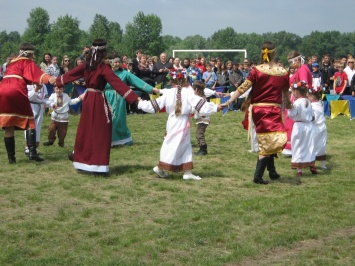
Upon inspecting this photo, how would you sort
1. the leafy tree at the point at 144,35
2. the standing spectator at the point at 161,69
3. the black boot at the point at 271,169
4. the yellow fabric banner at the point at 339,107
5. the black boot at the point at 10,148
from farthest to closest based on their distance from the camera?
the leafy tree at the point at 144,35 < the standing spectator at the point at 161,69 < the yellow fabric banner at the point at 339,107 < the black boot at the point at 10,148 < the black boot at the point at 271,169

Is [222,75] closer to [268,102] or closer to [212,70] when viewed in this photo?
[212,70]

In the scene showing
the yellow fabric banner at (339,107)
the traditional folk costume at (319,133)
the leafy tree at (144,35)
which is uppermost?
the leafy tree at (144,35)

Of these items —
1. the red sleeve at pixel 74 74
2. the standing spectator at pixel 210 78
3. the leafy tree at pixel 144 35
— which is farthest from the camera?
the leafy tree at pixel 144 35

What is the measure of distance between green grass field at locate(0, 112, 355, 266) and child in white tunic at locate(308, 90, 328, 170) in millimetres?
307

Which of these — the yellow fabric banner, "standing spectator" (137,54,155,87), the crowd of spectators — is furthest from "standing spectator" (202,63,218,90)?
the yellow fabric banner

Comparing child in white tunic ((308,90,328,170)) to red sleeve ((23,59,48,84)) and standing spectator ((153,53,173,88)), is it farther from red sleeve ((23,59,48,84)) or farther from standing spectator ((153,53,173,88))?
standing spectator ((153,53,173,88))

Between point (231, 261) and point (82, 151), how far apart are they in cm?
427

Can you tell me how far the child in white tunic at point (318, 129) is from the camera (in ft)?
33.6

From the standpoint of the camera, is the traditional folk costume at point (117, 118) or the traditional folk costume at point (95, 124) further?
the traditional folk costume at point (117, 118)

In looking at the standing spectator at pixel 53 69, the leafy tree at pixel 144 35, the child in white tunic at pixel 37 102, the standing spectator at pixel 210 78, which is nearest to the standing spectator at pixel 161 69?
the standing spectator at pixel 210 78

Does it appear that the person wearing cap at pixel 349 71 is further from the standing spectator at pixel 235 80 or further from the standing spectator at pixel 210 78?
the standing spectator at pixel 210 78

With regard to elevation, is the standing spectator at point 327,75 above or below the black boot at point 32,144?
above

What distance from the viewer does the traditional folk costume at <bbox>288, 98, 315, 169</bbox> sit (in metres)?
9.57

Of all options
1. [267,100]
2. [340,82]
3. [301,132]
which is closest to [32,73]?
[267,100]
